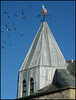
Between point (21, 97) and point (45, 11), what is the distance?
12248 mm

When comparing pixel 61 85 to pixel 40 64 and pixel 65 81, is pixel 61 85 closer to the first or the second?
pixel 65 81

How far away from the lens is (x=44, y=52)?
30.0m

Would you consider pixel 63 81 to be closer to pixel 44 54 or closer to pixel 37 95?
pixel 37 95

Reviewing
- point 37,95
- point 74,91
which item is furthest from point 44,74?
point 74,91

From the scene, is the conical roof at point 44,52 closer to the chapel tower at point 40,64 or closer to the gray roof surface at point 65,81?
the chapel tower at point 40,64

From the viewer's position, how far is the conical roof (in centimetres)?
2920

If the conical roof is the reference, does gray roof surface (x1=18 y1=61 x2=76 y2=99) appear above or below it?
below

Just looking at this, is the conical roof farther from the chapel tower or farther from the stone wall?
the stone wall

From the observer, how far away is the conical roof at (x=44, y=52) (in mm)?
29203

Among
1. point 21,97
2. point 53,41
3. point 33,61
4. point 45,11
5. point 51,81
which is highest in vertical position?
point 45,11

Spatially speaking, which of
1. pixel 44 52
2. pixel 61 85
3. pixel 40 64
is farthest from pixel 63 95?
pixel 44 52

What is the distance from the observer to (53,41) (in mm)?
31766

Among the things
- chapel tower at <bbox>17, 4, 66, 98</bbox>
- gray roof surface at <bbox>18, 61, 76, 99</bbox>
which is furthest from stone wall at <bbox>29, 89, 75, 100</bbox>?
chapel tower at <bbox>17, 4, 66, 98</bbox>

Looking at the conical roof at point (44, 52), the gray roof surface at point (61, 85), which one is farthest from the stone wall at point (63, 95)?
the conical roof at point (44, 52)
